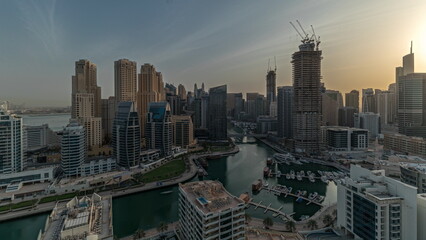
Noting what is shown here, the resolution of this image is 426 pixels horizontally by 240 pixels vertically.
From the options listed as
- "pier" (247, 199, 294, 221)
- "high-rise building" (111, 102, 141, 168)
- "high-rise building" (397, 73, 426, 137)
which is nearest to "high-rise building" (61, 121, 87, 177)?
"high-rise building" (111, 102, 141, 168)

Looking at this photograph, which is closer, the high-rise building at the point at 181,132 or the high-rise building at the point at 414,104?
the high-rise building at the point at 414,104

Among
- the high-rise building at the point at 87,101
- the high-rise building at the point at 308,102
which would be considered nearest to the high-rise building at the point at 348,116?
the high-rise building at the point at 308,102

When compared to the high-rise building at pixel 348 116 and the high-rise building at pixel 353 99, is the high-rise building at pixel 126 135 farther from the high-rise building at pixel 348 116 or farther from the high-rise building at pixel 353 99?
the high-rise building at pixel 353 99

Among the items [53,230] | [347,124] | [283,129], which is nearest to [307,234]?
[53,230]

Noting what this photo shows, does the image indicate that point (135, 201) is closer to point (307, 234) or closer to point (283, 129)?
point (307, 234)

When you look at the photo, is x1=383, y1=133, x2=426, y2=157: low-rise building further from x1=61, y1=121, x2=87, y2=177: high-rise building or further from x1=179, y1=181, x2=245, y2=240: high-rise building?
x1=61, y1=121, x2=87, y2=177: high-rise building

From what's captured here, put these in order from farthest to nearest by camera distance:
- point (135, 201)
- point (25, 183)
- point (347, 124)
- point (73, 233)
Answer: point (347, 124), point (25, 183), point (135, 201), point (73, 233)
